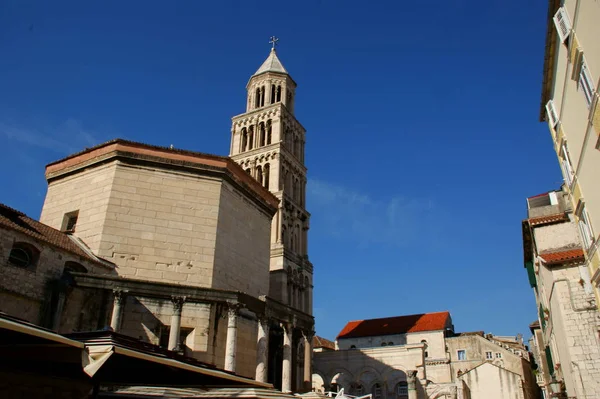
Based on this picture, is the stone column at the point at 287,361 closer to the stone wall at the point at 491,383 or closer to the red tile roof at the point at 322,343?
the stone wall at the point at 491,383

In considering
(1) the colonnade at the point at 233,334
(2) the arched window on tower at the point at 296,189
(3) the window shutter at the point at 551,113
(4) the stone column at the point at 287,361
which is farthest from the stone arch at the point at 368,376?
(3) the window shutter at the point at 551,113

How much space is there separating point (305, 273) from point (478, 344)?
1895cm

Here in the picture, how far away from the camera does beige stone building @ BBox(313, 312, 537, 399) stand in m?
34.7

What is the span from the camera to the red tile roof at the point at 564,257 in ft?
61.4

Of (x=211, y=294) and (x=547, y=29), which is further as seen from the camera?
(x=211, y=294)

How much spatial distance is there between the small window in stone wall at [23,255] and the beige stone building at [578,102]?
674 inches

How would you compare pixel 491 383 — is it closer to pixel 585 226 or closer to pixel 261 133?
pixel 585 226

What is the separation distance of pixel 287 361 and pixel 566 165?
13.1 meters

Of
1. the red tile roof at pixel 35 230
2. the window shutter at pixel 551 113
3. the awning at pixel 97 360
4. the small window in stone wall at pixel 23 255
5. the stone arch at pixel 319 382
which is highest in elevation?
the window shutter at pixel 551 113

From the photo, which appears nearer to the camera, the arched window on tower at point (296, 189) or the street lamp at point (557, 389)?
the street lamp at point (557, 389)

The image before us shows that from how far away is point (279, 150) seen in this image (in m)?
51.0

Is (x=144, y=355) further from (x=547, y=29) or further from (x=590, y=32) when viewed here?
(x=547, y=29)

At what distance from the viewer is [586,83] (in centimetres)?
1280

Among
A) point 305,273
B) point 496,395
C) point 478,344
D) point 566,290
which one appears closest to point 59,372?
point 566,290
